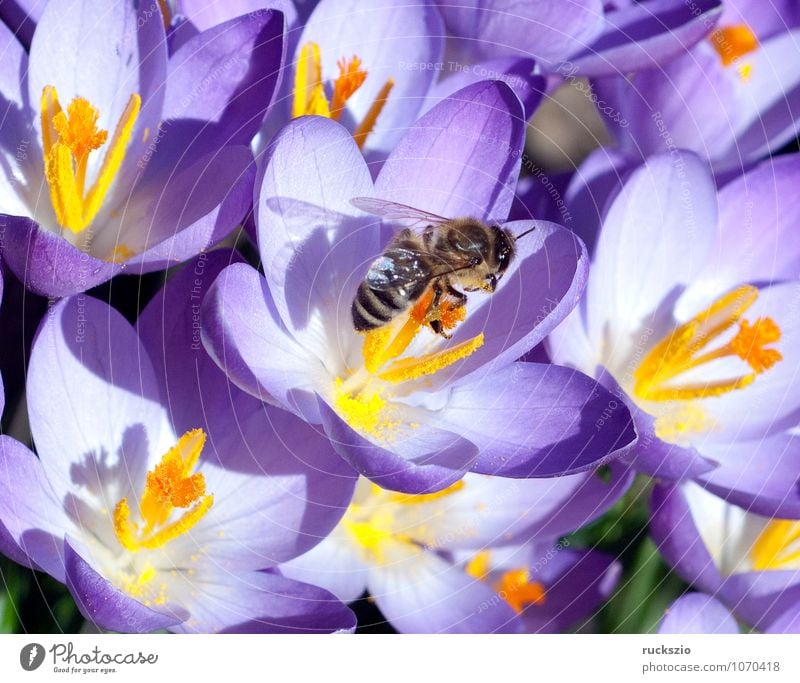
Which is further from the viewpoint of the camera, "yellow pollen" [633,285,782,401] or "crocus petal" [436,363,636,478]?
"yellow pollen" [633,285,782,401]

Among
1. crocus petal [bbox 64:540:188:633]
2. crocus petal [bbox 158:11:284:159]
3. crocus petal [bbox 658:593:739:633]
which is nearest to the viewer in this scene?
crocus petal [bbox 64:540:188:633]

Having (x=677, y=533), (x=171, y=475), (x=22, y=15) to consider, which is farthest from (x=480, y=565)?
(x=22, y=15)

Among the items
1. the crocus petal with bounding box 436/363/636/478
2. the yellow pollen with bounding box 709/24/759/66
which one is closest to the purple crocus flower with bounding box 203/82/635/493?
the crocus petal with bounding box 436/363/636/478

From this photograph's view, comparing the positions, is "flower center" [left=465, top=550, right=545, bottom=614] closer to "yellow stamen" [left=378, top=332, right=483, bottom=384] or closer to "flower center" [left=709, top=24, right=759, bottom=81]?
"yellow stamen" [left=378, top=332, right=483, bottom=384]

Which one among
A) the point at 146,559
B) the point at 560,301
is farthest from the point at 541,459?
the point at 146,559

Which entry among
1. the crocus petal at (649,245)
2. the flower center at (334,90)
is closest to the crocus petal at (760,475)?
the crocus petal at (649,245)

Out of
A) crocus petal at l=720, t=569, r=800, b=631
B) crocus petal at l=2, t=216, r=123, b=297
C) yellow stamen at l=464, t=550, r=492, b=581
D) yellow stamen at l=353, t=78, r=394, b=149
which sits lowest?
crocus petal at l=720, t=569, r=800, b=631

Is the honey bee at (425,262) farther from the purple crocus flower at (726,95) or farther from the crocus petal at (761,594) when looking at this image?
the crocus petal at (761,594)

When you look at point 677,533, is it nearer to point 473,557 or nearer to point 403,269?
point 473,557
